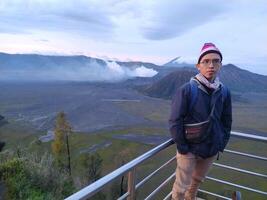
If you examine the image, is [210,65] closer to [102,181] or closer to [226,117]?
[226,117]

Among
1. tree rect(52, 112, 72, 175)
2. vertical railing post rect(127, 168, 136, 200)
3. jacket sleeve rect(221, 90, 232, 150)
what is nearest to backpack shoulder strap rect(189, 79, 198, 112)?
jacket sleeve rect(221, 90, 232, 150)

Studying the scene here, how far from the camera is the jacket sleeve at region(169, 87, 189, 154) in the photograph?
2506mm

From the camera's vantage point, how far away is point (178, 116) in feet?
8.25

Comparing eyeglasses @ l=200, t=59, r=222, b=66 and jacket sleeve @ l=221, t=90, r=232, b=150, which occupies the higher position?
eyeglasses @ l=200, t=59, r=222, b=66

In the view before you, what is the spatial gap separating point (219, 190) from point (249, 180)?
750cm

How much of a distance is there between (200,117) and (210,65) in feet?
1.33

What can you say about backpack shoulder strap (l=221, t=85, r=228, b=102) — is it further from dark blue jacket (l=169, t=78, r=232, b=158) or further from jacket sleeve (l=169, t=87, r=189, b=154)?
jacket sleeve (l=169, t=87, r=189, b=154)

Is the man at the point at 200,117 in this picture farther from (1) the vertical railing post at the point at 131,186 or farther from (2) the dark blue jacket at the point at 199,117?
(1) the vertical railing post at the point at 131,186

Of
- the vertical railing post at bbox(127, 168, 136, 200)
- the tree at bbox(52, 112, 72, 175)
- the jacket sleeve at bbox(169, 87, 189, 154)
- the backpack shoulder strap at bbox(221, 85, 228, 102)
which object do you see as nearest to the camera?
the vertical railing post at bbox(127, 168, 136, 200)

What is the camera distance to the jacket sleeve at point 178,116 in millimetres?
2506

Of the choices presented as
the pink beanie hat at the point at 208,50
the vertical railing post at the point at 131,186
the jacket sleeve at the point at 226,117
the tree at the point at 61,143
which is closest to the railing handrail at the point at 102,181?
the vertical railing post at the point at 131,186

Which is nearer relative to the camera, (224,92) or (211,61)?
(211,61)

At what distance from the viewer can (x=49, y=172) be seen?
933cm

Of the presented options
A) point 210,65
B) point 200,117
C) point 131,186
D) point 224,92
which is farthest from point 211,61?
point 131,186
